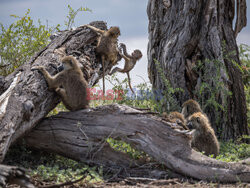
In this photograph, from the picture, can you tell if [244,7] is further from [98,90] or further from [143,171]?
[143,171]

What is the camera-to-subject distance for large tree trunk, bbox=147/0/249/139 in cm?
772

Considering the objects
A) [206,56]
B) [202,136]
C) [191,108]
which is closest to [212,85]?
[206,56]

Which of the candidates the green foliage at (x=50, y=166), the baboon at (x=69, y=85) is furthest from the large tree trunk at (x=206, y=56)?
the green foliage at (x=50, y=166)

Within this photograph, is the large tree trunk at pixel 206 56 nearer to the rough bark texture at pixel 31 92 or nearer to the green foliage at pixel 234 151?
the green foliage at pixel 234 151

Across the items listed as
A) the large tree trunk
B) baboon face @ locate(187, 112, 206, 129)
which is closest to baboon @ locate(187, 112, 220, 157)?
baboon face @ locate(187, 112, 206, 129)

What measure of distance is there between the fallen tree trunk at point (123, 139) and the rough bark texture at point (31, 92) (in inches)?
16.1

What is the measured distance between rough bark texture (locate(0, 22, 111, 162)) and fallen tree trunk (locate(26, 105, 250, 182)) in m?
0.41

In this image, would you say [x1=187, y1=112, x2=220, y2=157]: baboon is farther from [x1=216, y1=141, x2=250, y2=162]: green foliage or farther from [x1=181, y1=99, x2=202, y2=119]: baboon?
[x1=181, y1=99, x2=202, y2=119]: baboon

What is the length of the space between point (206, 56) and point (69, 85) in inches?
162

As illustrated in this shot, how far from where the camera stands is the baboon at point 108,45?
6815 mm

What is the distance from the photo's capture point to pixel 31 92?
15.3ft

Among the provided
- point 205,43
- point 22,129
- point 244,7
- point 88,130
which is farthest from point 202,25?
point 22,129

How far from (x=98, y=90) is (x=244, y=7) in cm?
508

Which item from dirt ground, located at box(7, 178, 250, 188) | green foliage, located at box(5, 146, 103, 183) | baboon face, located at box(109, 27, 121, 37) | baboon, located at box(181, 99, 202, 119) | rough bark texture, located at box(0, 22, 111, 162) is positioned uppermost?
baboon face, located at box(109, 27, 121, 37)
